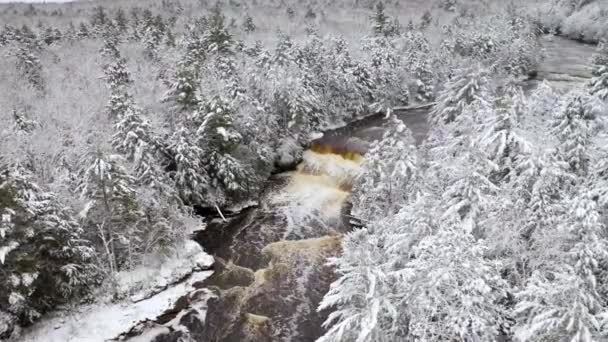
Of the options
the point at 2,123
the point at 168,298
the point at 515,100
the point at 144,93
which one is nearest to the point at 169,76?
the point at 144,93

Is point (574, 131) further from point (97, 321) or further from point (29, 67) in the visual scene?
point (29, 67)

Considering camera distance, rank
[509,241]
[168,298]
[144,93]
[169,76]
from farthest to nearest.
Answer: [169,76] → [144,93] → [168,298] → [509,241]

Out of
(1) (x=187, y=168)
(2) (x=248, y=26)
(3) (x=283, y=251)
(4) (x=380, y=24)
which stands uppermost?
(2) (x=248, y=26)

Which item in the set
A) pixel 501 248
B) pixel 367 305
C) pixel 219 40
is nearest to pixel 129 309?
pixel 367 305

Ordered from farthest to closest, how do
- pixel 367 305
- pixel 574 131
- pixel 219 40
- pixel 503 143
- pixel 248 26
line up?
pixel 248 26 < pixel 219 40 < pixel 503 143 < pixel 574 131 < pixel 367 305

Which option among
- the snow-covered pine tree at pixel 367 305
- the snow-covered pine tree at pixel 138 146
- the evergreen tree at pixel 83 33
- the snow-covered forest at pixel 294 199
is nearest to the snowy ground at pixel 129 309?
the snow-covered forest at pixel 294 199

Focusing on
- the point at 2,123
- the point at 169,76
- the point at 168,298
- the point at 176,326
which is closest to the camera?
the point at 176,326

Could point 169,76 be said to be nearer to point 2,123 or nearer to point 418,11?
point 2,123
